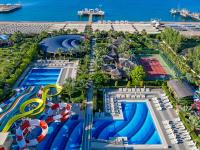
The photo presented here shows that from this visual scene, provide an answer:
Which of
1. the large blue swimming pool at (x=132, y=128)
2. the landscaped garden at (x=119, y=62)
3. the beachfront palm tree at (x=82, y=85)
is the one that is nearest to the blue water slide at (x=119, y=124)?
the large blue swimming pool at (x=132, y=128)

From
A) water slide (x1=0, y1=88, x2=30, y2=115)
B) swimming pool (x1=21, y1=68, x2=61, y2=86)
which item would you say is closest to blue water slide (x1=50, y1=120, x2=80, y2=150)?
water slide (x1=0, y1=88, x2=30, y2=115)

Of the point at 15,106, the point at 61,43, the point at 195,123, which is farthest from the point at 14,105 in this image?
the point at 61,43

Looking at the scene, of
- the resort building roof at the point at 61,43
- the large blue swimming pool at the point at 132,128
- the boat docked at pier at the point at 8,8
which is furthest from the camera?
the boat docked at pier at the point at 8,8

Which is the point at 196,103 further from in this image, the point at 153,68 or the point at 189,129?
the point at 153,68

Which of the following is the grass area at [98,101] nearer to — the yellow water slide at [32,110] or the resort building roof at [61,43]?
the yellow water slide at [32,110]

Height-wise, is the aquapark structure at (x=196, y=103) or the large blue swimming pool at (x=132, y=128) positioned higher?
the aquapark structure at (x=196, y=103)
